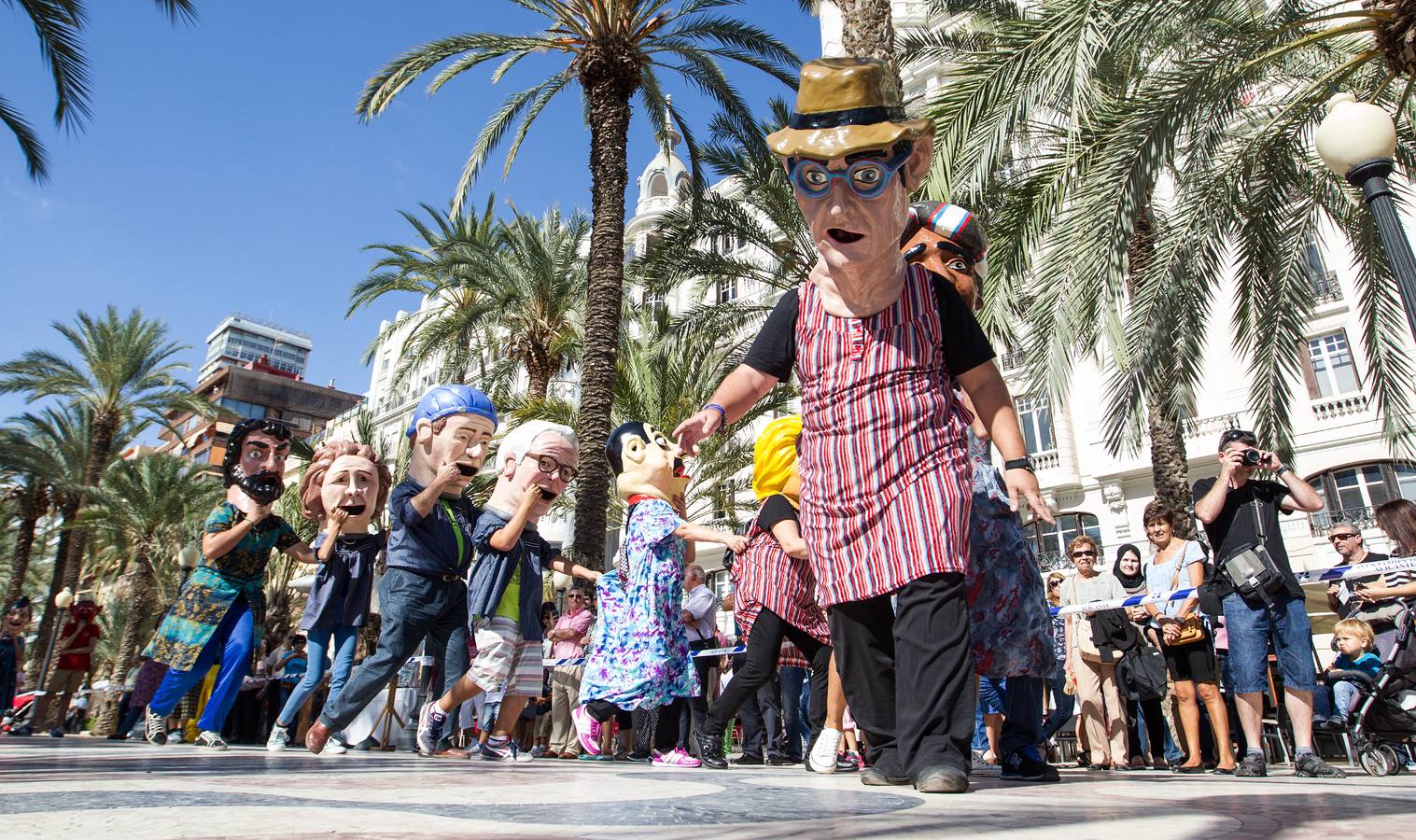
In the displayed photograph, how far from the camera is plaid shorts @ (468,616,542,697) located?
4707mm

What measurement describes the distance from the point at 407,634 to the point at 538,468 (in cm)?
119

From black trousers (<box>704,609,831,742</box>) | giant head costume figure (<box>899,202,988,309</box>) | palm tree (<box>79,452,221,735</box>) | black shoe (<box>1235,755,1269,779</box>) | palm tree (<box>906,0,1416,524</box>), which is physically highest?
palm tree (<box>79,452,221,735</box>)

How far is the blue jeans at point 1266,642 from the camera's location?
4387mm

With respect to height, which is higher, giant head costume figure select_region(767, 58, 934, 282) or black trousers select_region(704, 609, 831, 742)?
giant head costume figure select_region(767, 58, 934, 282)

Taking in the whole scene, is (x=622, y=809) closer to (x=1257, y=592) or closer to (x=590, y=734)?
(x=1257, y=592)

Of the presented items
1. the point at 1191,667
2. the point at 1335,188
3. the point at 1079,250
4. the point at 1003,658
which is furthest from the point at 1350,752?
the point at 1335,188

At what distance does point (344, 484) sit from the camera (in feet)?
16.8

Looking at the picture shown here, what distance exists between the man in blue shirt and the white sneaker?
1960mm

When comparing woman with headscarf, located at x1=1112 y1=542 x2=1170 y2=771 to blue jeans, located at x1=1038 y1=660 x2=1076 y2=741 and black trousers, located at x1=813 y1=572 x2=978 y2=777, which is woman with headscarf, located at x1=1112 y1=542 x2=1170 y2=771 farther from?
black trousers, located at x1=813 y1=572 x2=978 y2=777

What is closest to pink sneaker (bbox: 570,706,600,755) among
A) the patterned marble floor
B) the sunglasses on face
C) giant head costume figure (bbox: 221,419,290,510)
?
the sunglasses on face

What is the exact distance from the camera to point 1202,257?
889cm

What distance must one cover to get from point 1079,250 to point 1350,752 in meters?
3.95

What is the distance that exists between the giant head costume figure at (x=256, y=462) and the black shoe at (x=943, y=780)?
444cm

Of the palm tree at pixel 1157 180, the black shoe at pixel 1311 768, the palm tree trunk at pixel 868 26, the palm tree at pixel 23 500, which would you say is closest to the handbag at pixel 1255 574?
the black shoe at pixel 1311 768
